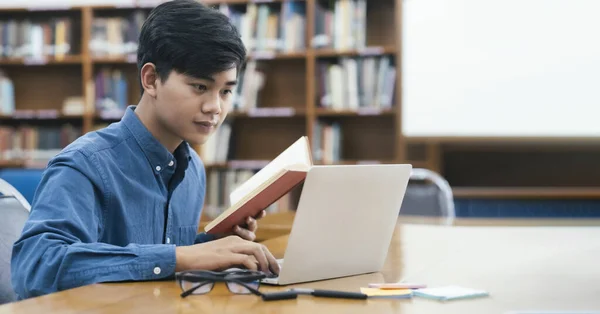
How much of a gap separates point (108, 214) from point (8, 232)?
0.23m

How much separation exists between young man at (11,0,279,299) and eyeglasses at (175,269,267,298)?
10 centimetres

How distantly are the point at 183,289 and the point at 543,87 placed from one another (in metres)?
3.80

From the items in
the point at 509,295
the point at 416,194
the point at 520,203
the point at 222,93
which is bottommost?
the point at 520,203

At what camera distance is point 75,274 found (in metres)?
1.16

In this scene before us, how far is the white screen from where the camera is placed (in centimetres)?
439

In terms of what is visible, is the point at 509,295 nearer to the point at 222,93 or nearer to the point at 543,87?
the point at 222,93

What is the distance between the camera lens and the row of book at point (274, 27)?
4.64m

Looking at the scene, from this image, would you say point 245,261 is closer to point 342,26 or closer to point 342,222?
point 342,222

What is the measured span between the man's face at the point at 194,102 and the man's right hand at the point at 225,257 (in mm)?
327

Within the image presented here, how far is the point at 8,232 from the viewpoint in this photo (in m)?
1.48

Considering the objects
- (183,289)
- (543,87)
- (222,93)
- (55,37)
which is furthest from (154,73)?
(55,37)

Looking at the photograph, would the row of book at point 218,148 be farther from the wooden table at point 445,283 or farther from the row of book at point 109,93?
the wooden table at point 445,283

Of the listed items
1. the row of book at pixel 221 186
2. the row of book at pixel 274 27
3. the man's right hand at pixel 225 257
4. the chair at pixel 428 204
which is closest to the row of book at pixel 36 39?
the row of book at pixel 274 27

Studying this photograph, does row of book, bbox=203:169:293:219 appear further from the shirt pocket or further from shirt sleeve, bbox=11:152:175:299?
shirt sleeve, bbox=11:152:175:299
